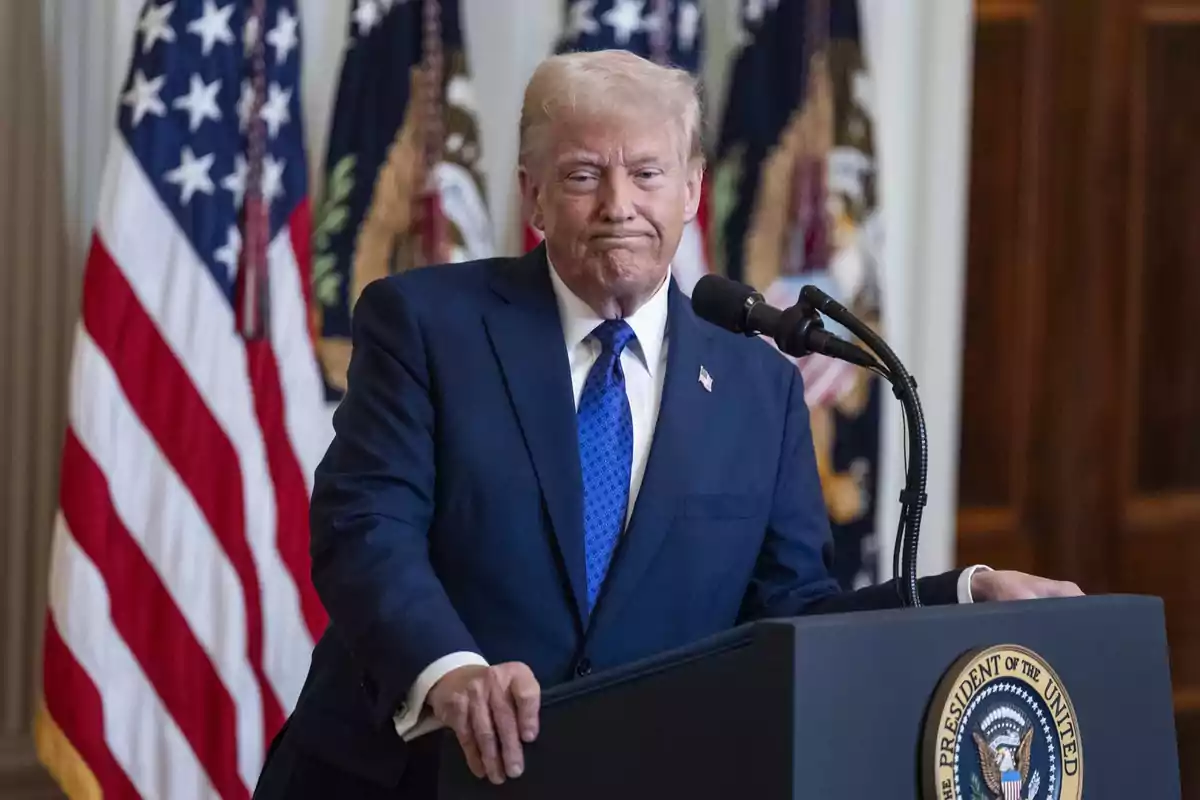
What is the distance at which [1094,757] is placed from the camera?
140 centimetres

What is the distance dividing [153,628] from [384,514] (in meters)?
1.56

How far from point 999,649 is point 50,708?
2.17 meters

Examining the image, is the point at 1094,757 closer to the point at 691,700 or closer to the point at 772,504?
the point at 691,700

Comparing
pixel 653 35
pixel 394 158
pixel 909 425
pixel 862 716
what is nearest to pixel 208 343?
pixel 394 158

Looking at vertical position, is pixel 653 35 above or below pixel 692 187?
above

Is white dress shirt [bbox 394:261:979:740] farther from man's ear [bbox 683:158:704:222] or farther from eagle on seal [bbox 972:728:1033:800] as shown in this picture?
eagle on seal [bbox 972:728:1033:800]

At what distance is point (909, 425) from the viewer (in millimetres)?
1428

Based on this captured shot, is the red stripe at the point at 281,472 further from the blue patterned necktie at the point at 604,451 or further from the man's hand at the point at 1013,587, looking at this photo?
the man's hand at the point at 1013,587

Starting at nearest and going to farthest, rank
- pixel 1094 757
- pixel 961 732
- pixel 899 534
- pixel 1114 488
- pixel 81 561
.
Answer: pixel 961 732 → pixel 1094 757 → pixel 899 534 → pixel 81 561 → pixel 1114 488

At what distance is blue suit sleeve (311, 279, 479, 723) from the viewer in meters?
1.52

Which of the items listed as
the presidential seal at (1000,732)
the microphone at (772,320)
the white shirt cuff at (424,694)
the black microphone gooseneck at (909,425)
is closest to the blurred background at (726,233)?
the white shirt cuff at (424,694)

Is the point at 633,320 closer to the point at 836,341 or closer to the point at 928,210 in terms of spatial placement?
the point at 836,341

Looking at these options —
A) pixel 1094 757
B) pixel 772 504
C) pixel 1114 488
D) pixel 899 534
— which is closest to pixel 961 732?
pixel 1094 757

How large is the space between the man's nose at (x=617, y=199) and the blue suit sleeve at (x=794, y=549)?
14.2 inches
